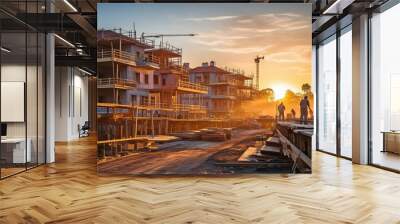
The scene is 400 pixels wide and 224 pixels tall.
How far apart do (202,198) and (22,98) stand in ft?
14.2

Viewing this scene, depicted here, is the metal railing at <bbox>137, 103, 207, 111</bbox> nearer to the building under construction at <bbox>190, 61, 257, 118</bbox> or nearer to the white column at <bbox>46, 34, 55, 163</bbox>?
the building under construction at <bbox>190, 61, 257, 118</bbox>

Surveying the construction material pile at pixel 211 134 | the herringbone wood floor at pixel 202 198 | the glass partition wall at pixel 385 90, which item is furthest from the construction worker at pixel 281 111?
the glass partition wall at pixel 385 90

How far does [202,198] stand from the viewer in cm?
498

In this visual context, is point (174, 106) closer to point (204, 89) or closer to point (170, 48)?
point (204, 89)

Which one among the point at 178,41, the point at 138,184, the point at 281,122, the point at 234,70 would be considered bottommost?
the point at 138,184

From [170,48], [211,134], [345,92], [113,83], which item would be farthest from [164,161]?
[345,92]

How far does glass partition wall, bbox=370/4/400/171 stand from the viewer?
7137 mm

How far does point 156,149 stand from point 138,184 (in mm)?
809

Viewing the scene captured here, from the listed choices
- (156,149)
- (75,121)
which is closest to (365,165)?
(156,149)

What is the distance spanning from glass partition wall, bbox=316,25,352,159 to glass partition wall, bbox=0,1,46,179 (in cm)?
690

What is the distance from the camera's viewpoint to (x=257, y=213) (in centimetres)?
424

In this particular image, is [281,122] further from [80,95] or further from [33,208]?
[80,95]

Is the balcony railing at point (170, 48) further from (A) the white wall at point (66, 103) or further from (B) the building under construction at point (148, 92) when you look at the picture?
(A) the white wall at point (66, 103)

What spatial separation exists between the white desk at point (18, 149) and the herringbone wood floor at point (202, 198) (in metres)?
0.35
